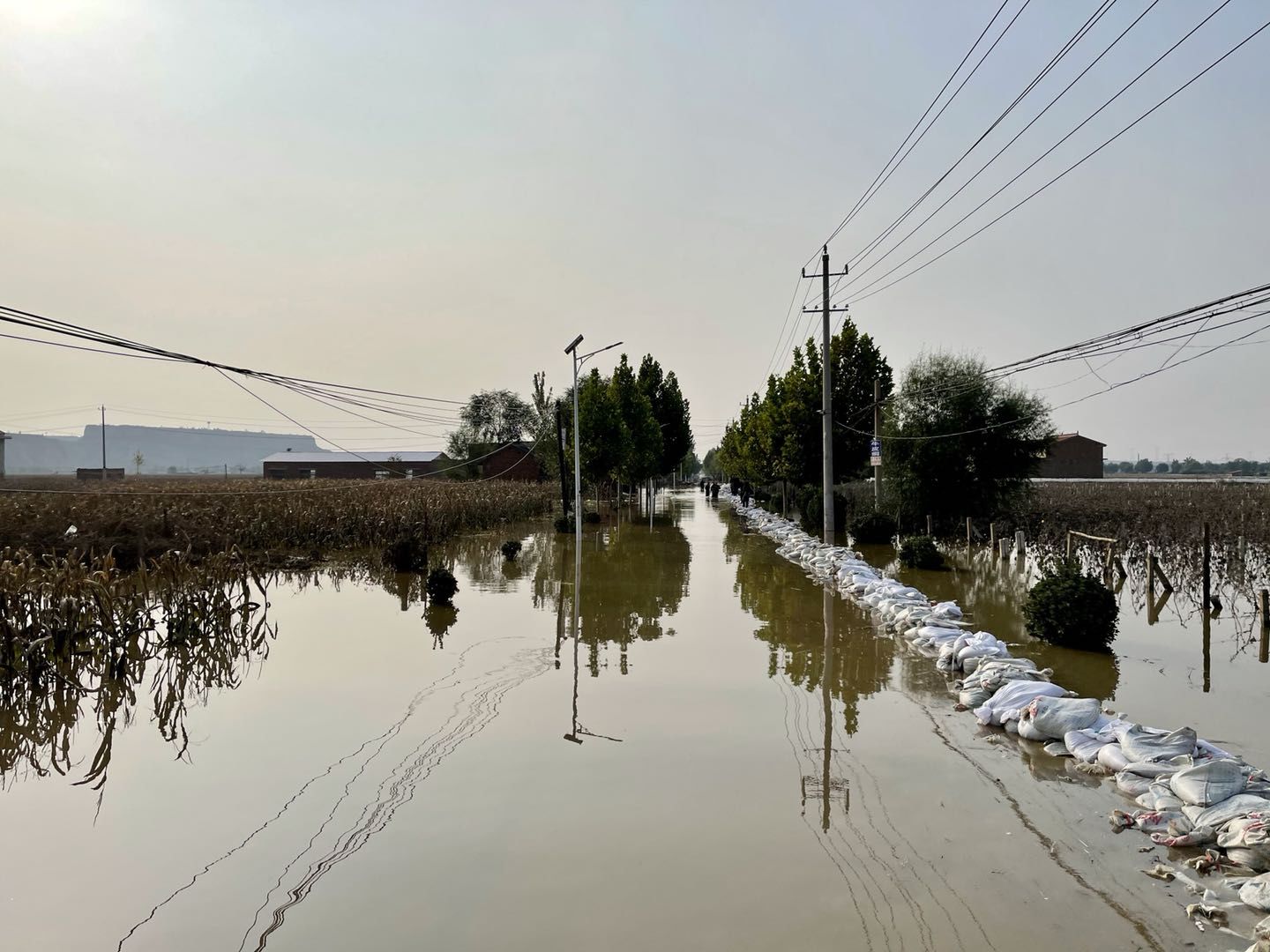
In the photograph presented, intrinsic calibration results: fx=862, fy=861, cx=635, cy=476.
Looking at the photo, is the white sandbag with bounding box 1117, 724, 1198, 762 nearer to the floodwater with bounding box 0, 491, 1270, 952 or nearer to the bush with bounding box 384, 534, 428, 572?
the floodwater with bounding box 0, 491, 1270, 952

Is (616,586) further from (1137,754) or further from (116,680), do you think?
(1137,754)

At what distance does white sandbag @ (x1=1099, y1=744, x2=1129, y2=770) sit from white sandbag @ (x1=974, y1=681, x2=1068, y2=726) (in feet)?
3.68

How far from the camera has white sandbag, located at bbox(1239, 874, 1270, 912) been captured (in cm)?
464

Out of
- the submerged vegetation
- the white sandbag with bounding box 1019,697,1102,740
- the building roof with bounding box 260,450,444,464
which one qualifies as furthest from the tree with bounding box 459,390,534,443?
the white sandbag with bounding box 1019,697,1102,740

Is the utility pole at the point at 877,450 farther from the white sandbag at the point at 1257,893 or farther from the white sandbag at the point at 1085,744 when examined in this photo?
the white sandbag at the point at 1257,893

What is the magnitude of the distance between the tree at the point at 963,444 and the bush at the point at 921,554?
20.2 ft

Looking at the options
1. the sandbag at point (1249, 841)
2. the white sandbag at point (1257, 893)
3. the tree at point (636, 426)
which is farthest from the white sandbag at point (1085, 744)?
the tree at point (636, 426)

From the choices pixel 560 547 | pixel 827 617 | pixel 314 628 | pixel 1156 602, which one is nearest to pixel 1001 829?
pixel 827 617

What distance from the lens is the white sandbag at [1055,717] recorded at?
24.9 feet

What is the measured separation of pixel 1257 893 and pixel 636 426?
4181cm

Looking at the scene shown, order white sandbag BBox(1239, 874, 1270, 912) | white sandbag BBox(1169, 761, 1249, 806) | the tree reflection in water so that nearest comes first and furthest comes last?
white sandbag BBox(1239, 874, 1270, 912) < white sandbag BBox(1169, 761, 1249, 806) < the tree reflection in water

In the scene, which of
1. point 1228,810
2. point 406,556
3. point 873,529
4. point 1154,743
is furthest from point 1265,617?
point 406,556

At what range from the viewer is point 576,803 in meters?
6.32

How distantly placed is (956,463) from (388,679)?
69.2ft
